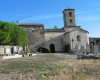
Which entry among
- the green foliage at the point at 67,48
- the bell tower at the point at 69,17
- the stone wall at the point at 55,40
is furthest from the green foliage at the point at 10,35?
the bell tower at the point at 69,17

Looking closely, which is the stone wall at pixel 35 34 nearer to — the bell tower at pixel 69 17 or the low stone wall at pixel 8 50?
the bell tower at pixel 69 17

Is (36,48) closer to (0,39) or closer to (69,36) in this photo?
(69,36)

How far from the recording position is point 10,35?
107 ft

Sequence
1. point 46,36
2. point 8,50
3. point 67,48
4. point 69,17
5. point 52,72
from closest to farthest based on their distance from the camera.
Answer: point 52,72 → point 8,50 → point 67,48 → point 46,36 → point 69,17

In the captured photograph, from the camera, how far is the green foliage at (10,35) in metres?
29.7

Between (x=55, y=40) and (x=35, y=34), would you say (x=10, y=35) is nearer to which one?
(x=35, y=34)

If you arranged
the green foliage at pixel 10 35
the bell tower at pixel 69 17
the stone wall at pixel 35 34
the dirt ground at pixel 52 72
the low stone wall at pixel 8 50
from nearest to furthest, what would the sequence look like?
1. the dirt ground at pixel 52 72
2. the low stone wall at pixel 8 50
3. the green foliage at pixel 10 35
4. the stone wall at pixel 35 34
5. the bell tower at pixel 69 17

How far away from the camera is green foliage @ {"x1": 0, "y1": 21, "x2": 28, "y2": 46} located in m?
29.7

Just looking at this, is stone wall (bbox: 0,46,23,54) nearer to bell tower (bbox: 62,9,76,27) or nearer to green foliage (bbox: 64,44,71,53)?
green foliage (bbox: 64,44,71,53)

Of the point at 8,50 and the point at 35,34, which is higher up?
the point at 35,34

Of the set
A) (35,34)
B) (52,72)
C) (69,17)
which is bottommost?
(52,72)

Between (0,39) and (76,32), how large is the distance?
22.9m

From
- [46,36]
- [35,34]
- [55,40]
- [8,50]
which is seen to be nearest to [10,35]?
[8,50]

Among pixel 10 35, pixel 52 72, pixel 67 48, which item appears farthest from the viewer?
pixel 67 48
